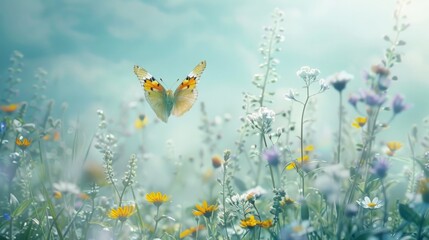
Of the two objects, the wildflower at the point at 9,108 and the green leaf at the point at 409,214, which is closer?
the green leaf at the point at 409,214

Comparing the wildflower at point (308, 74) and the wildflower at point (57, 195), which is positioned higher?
the wildflower at point (308, 74)

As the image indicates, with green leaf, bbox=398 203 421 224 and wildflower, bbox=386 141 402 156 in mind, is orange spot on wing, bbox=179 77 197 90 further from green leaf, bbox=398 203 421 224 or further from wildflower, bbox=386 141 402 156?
green leaf, bbox=398 203 421 224

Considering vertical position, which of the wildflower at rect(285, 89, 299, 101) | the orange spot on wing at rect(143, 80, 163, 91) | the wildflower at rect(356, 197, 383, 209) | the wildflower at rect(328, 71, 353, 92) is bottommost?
the wildflower at rect(356, 197, 383, 209)

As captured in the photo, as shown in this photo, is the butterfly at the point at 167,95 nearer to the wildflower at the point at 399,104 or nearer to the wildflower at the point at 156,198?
the wildflower at the point at 156,198

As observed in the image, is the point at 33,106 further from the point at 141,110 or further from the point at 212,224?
the point at 212,224

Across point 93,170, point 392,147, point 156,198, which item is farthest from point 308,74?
point 93,170

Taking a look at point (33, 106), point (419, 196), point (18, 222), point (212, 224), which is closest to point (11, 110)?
point (33, 106)

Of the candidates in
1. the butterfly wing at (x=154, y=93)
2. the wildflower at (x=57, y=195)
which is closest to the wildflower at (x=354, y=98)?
the butterfly wing at (x=154, y=93)

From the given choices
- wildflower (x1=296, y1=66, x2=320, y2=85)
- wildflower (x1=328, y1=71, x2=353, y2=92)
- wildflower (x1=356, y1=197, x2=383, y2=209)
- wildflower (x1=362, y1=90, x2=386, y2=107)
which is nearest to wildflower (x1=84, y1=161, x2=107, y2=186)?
wildflower (x1=296, y1=66, x2=320, y2=85)

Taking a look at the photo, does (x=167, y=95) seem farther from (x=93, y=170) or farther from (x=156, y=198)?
(x=156, y=198)
